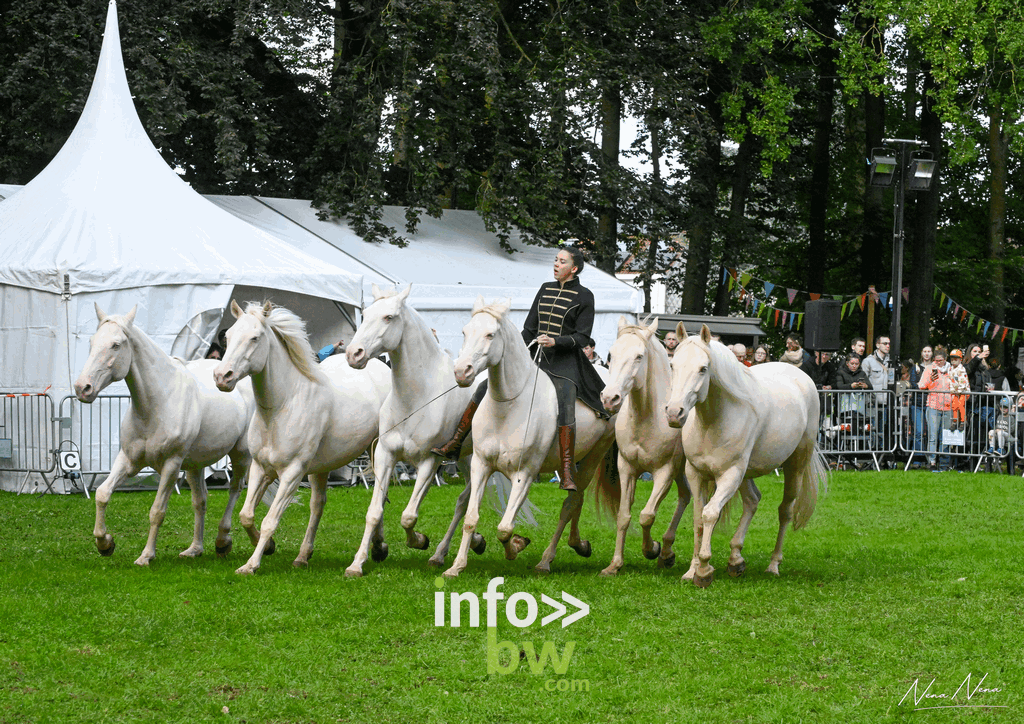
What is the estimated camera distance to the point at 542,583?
890cm

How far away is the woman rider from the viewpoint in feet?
31.3

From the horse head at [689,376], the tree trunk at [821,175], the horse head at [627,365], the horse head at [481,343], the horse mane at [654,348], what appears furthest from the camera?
the tree trunk at [821,175]

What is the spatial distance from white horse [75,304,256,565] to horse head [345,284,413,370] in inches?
70.2

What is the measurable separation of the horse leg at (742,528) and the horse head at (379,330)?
2.89 meters

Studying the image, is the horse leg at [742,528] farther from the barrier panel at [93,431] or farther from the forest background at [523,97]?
the forest background at [523,97]

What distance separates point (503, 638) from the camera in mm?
7238

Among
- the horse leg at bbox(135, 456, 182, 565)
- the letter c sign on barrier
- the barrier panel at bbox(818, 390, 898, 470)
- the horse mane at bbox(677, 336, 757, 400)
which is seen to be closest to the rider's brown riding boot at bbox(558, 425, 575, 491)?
the horse mane at bbox(677, 336, 757, 400)

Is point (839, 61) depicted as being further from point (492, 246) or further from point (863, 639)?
point (863, 639)

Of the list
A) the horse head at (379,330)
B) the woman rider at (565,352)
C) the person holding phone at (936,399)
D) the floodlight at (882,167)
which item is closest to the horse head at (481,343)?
the horse head at (379,330)

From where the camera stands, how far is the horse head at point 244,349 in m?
8.84

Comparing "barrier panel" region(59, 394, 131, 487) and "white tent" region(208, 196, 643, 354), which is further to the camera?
"white tent" region(208, 196, 643, 354)

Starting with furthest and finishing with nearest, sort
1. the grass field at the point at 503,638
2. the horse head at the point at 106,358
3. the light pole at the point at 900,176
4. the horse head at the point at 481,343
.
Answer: the light pole at the point at 900,176 < the horse head at the point at 106,358 < the horse head at the point at 481,343 < the grass field at the point at 503,638

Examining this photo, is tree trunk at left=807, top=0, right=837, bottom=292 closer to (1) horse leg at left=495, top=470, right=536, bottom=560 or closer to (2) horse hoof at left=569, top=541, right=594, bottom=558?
(2) horse hoof at left=569, top=541, right=594, bottom=558

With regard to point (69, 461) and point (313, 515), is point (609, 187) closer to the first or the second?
point (69, 461)
